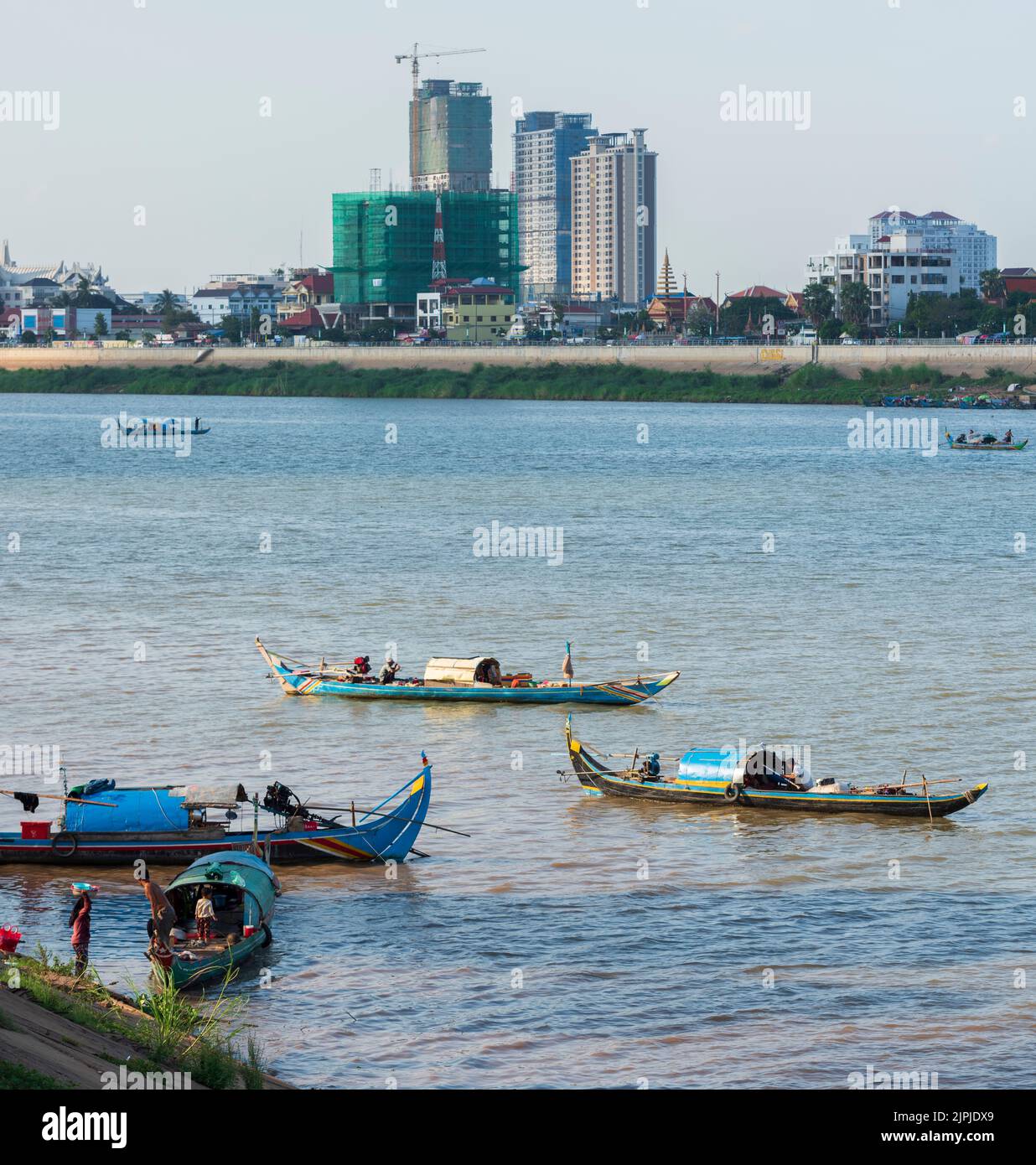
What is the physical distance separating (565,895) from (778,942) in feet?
11.2

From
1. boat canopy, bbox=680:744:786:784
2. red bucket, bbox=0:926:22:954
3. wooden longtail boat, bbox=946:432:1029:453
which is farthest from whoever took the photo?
wooden longtail boat, bbox=946:432:1029:453

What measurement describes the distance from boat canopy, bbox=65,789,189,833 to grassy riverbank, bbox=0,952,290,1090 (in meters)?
5.30

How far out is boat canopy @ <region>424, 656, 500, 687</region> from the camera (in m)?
38.5

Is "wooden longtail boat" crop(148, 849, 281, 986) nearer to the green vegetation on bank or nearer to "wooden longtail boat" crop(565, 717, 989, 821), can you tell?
the green vegetation on bank

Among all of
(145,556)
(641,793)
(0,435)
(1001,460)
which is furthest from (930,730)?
(0,435)

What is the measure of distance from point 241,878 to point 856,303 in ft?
575

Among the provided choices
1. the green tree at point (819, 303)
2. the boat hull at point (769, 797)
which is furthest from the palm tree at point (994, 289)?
the boat hull at point (769, 797)

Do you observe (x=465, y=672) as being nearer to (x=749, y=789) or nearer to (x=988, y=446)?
(x=749, y=789)

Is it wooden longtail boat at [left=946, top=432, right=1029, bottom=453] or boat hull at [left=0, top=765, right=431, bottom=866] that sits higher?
wooden longtail boat at [left=946, top=432, right=1029, bottom=453]

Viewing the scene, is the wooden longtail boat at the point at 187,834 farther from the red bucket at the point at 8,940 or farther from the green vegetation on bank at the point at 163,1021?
the red bucket at the point at 8,940

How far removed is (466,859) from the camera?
1054 inches

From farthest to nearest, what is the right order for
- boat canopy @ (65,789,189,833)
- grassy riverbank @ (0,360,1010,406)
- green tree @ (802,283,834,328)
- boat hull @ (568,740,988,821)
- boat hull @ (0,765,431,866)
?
green tree @ (802,283,834,328) < grassy riverbank @ (0,360,1010,406) < boat hull @ (568,740,988,821) < boat canopy @ (65,789,189,833) < boat hull @ (0,765,431,866)

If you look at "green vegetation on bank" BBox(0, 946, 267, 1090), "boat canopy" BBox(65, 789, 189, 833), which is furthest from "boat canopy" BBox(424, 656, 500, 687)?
"green vegetation on bank" BBox(0, 946, 267, 1090)

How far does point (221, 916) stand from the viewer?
2284 cm
